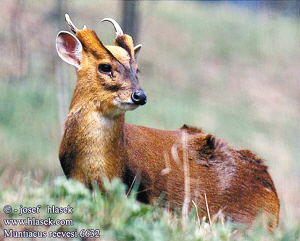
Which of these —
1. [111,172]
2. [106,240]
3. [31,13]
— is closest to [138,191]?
A: [111,172]

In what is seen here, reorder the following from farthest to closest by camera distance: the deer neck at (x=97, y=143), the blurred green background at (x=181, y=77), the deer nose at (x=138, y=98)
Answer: the blurred green background at (x=181, y=77) → the deer neck at (x=97, y=143) → the deer nose at (x=138, y=98)

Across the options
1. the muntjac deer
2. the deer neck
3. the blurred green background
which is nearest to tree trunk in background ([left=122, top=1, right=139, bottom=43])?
the blurred green background

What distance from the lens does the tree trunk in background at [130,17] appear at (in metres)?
8.21

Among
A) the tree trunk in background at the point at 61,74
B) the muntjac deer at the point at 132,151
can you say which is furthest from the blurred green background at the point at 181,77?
the muntjac deer at the point at 132,151

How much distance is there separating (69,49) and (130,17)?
8.33 feet

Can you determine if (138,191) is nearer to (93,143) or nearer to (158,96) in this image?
(93,143)

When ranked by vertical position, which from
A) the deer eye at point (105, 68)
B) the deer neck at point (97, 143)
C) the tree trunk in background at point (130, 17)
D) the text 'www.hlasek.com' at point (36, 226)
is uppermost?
the tree trunk in background at point (130, 17)

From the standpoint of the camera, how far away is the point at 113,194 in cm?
454

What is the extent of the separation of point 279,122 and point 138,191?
1693cm

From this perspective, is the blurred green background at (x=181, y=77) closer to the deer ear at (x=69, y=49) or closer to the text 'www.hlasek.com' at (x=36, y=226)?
the deer ear at (x=69, y=49)

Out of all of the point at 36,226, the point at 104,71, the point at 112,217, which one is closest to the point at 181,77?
the point at 104,71

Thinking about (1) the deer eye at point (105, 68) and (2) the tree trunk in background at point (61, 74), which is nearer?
(1) the deer eye at point (105, 68)

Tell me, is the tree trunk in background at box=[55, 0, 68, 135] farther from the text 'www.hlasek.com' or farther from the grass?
the text 'www.hlasek.com'

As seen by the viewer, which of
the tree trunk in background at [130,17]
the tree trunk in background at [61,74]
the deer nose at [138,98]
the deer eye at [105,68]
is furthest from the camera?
the tree trunk in background at [61,74]
